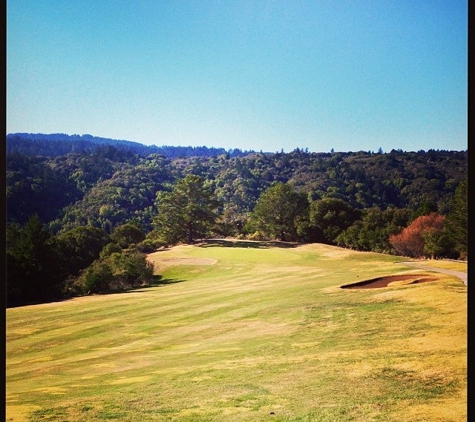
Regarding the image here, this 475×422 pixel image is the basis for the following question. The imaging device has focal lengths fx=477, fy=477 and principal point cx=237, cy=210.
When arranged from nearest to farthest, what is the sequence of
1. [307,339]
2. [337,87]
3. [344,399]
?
[344,399], [307,339], [337,87]

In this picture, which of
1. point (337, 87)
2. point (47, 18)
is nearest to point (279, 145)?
point (337, 87)

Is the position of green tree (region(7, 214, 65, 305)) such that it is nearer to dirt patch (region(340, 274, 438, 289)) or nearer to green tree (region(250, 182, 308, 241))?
green tree (region(250, 182, 308, 241))

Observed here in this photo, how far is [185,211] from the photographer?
4059 mm

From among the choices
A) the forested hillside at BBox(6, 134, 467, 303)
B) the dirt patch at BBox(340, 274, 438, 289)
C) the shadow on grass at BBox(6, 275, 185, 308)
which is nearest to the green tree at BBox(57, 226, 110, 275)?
the forested hillside at BBox(6, 134, 467, 303)

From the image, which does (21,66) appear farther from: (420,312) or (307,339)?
(420,312)

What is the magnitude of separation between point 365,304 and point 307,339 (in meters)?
0.56

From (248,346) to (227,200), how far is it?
1.32 m

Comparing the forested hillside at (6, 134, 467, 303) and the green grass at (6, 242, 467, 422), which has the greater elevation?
the forested hillside at (6, 134, 467, 303)

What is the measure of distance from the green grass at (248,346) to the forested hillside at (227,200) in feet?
0.67

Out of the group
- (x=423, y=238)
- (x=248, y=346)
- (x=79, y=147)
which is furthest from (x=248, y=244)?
(x=79, y=147)

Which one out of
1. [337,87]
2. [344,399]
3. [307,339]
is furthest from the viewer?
[337,87]

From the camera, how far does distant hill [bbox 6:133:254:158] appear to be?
335cm

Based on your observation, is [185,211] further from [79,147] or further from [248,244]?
[79,147]

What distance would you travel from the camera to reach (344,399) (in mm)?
3045
